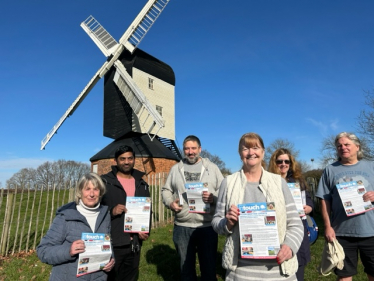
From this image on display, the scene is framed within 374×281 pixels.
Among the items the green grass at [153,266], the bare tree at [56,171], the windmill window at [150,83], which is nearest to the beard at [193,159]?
the green grass at [153,266]

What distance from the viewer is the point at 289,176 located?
351 centimetres

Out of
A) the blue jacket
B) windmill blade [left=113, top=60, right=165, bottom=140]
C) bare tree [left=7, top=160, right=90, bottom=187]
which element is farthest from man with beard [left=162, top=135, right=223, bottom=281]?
bare tree [left=7, top=160, right=90, bottom=187]

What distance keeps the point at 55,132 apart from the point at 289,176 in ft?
73.8

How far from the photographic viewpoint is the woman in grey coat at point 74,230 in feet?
7.93

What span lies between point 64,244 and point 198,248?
1774 mm

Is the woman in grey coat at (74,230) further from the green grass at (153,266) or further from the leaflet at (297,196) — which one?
the green grass at (153,266)

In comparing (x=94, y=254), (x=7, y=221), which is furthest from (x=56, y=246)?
(x=7, y=221)

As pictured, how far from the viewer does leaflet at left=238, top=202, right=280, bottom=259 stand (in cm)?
199

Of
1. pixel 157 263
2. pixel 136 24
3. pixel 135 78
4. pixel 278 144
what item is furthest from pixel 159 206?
pixel 278 144

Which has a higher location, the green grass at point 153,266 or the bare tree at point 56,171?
the bare tree at point 56,171

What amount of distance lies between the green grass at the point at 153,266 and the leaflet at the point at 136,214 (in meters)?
2.15

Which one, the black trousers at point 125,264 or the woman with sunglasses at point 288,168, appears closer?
the black trousers at point 125,264

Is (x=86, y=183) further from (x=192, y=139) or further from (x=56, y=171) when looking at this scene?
(x=56, y=171)

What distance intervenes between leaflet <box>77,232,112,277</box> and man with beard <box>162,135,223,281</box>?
3.80 feet
